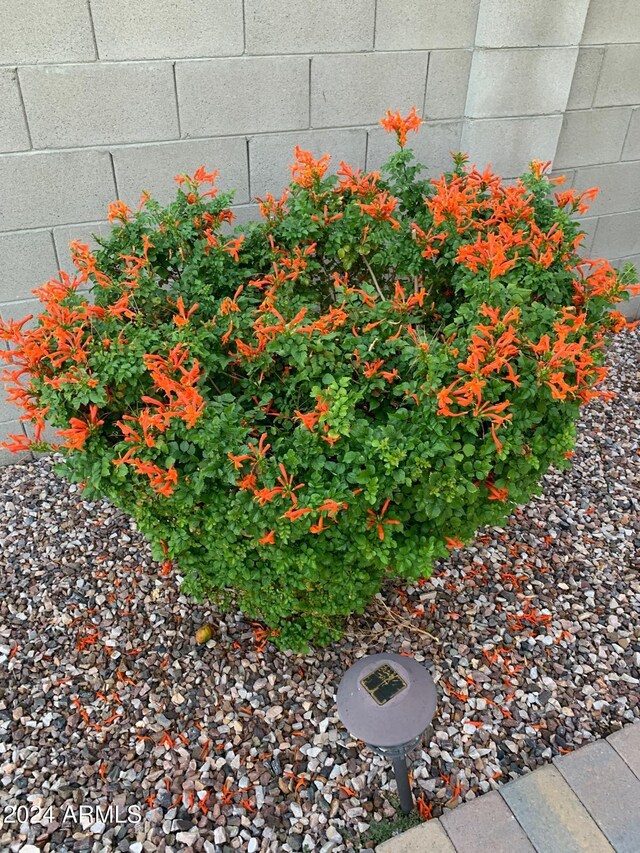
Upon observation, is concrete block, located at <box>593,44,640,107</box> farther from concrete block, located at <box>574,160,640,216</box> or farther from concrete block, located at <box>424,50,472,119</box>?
concrete block, located at <box>424,50,472,119</box>

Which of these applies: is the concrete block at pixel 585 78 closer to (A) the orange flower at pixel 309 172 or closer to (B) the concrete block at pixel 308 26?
(B) the concrete block at pixel 308 26

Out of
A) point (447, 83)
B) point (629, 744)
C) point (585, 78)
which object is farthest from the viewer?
point (585, 78)

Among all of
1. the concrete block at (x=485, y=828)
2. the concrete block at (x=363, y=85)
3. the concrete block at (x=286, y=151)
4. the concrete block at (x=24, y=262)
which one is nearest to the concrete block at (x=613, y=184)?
the concrete block at (x=363, y=85)

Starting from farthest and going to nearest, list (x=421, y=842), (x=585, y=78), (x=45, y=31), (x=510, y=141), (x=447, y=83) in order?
1. (x=585, y=78)
2. (x=510, y=141)
3. (x=447, y=83)
4. (x=45, y=31)
5. (x=421, y=842)

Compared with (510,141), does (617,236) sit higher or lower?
lower

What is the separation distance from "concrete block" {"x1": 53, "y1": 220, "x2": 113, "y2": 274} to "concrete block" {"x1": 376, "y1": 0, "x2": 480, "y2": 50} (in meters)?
1.52

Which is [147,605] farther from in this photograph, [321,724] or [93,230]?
[93,230]

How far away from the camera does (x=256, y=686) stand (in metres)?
2.16

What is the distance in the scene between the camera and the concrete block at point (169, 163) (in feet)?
9.05

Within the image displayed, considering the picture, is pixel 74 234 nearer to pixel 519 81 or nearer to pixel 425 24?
pixel 425 24

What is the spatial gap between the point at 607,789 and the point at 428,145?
114 inches

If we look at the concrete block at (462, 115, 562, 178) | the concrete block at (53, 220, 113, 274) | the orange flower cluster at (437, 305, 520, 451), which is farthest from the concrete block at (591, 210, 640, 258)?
the concrete block at (53, 220, 113, 274)

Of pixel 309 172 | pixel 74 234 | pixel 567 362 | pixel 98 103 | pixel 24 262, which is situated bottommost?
pixel 24 262

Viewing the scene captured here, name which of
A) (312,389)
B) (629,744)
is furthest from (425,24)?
(629,744)
